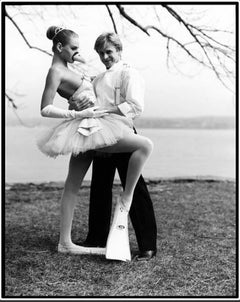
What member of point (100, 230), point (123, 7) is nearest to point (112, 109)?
point (100, 230)

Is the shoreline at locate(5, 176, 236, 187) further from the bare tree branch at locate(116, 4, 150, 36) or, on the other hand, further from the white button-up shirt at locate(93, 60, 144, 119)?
the white button-up shirt at locate(93, 60, 144, 119)

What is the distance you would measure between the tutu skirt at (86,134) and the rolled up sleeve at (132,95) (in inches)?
3.4

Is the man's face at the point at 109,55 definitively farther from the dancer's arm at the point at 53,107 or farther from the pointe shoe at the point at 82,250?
the pointe shoe at the point at 82,250

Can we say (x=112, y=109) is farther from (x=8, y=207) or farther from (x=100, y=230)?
(x=8, y=207)

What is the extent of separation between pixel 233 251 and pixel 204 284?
2.62ft

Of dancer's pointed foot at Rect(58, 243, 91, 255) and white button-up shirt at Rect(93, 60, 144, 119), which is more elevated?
white button-up shirt at Rect(93, 60, 144, 119)

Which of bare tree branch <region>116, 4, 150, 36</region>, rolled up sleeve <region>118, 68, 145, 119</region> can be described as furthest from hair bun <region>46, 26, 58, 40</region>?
bare tree branch <region>116, 4, 150, 36</region>

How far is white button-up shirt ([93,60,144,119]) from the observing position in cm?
Answer: 271

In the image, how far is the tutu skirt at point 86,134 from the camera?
2.69 meters

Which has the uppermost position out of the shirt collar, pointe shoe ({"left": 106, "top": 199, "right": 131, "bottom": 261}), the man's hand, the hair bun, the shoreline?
the hair bun

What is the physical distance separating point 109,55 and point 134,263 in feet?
4.38

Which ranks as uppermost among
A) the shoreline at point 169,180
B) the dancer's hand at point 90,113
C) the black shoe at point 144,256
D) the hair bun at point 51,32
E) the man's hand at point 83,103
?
the hair bun at point 51,32

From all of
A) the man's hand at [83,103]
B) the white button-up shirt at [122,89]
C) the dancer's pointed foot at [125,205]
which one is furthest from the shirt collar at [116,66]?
the dancer's pointed foot at [125,205]

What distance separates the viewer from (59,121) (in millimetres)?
2934
